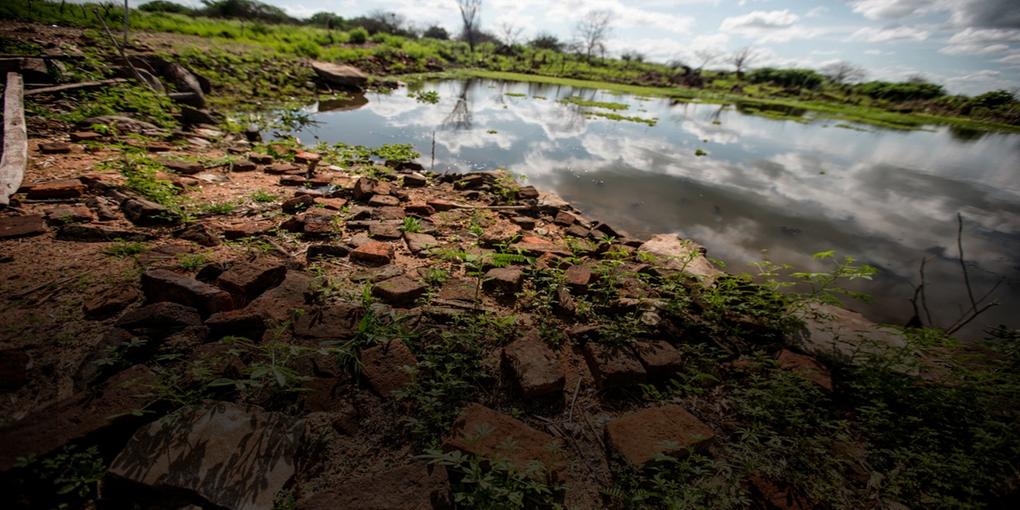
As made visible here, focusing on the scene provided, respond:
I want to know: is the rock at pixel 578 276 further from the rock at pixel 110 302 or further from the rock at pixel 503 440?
the rock at pixel 110 302

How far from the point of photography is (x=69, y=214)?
2.83 m

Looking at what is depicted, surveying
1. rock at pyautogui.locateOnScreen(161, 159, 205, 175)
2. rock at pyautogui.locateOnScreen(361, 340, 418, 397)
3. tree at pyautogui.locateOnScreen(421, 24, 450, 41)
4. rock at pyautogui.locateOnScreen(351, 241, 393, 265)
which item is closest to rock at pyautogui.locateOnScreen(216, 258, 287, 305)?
rock at pyautogui.locateOnScreen(351, 241, 393, 265)

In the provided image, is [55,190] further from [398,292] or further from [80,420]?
[398,292]

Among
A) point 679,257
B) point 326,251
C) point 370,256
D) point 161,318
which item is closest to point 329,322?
point 161,318

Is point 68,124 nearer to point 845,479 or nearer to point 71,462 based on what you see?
point 71,462

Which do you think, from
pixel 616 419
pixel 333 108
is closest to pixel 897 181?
pixel 616 419

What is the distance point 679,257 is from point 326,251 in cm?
339

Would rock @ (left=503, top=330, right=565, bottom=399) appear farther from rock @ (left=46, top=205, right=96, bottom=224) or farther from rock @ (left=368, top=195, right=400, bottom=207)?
rock @ (left=46, top=205, right=96, bottom=224)

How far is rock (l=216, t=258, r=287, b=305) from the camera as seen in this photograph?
221cm

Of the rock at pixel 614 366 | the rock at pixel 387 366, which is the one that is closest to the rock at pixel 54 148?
the rock at pixel 387 366

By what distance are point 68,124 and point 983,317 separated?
11.5 m

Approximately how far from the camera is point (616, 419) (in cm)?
185

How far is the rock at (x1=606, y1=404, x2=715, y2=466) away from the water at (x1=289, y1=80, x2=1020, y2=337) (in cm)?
322

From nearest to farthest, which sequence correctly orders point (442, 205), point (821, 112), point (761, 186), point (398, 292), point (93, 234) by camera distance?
point (398, 292) < point (93, 234) < point (442, 205) < point (761, 186) < point (821, 112)
